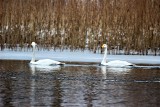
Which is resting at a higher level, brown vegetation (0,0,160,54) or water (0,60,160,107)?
brown vegetation (0,0,160,54)

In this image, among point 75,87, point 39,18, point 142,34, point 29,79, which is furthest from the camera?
point 39,18

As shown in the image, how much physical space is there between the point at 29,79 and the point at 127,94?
169 inches

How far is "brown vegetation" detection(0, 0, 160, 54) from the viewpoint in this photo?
3369 cm

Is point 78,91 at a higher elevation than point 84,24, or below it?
below

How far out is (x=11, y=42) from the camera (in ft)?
114

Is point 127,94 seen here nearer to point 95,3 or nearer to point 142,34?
point 142,34

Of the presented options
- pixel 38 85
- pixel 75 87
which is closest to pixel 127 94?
pixel 75 87

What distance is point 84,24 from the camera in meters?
35.0

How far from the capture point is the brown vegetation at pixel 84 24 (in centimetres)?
3369

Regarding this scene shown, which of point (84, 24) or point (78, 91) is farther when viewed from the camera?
point (84, 24)

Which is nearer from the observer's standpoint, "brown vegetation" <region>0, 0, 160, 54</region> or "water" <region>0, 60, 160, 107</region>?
"water" <region>0, 60, 160, 107</region>

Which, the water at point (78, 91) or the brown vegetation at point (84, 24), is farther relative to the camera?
the brown vegetation at point (84, 24)

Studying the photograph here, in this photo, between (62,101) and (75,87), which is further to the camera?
(75,87)

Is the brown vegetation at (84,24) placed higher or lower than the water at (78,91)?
higher
